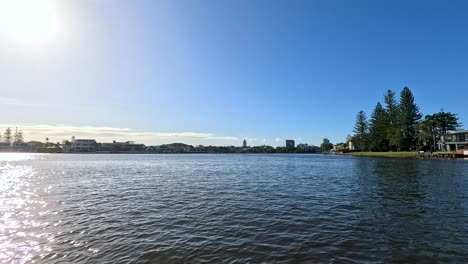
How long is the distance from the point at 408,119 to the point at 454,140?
15162 millimetres

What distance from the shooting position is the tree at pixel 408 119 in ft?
327

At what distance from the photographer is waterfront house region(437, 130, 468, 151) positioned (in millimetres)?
85438

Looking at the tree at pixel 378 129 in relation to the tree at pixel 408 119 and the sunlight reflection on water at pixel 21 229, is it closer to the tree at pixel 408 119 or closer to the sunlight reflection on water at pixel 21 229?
the tree at pixel 408 119

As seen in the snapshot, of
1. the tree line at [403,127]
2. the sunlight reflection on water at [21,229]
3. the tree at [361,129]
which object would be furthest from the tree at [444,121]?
the sunlight reflection on water at [21,229]

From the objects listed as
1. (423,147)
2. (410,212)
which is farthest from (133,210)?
(423,147)

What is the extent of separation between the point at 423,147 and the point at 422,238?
10488 centimetres

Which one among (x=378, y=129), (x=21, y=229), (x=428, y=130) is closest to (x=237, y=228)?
(x=21, y=229)

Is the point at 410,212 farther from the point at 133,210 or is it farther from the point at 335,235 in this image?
the point at 133,210

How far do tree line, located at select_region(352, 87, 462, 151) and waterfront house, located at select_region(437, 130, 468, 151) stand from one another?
2032 millimetres

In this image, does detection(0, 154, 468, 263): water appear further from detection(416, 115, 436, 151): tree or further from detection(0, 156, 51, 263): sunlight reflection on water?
detection(416, 115, 436, 151): tree

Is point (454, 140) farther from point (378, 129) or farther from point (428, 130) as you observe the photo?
point (378, 129)

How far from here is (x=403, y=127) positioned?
100125 mm

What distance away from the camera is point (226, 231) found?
36.1 ft

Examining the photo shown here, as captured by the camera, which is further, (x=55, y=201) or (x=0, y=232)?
(x=55, y=201)
